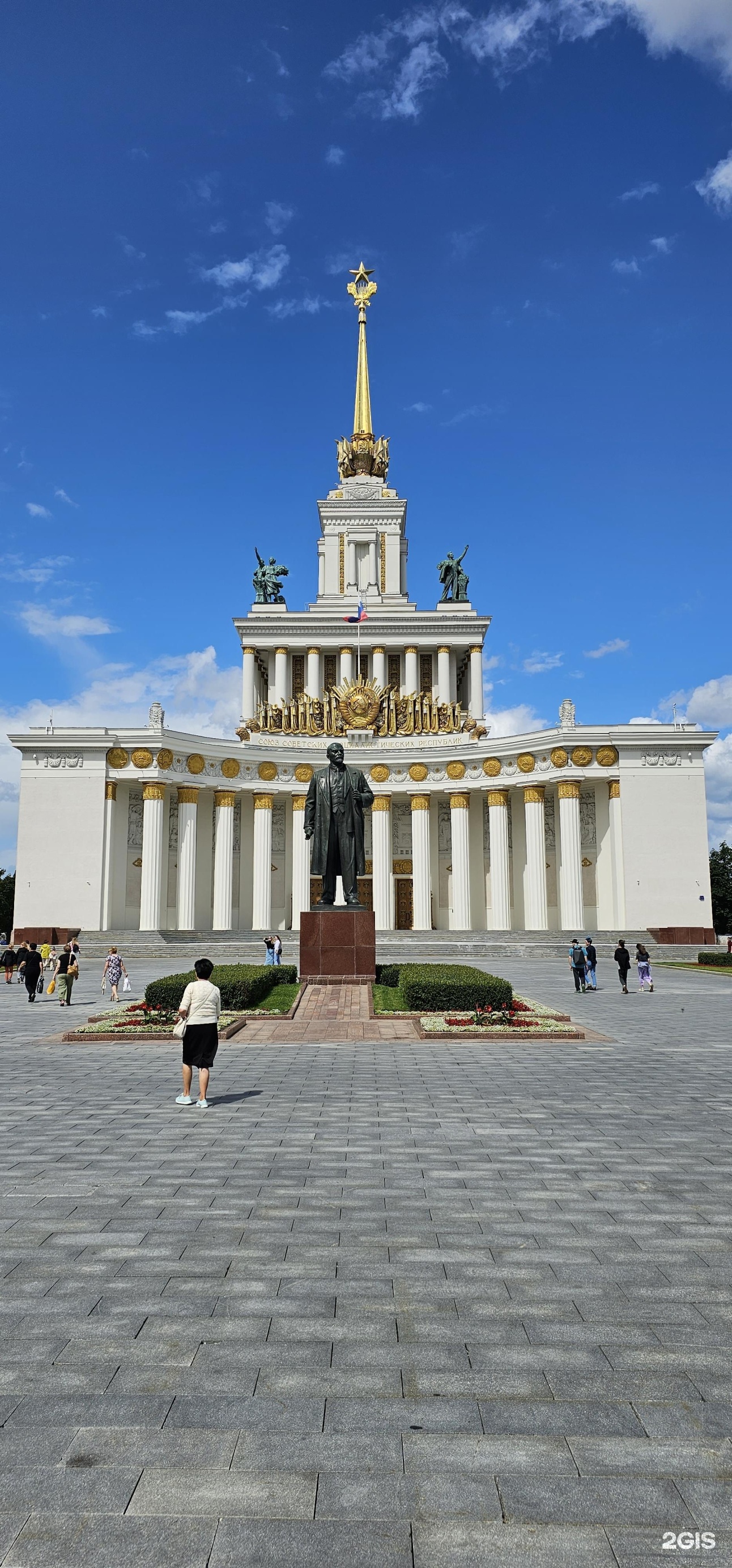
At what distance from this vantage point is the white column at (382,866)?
4772 centimetres

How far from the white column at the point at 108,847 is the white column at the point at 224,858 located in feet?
17.1

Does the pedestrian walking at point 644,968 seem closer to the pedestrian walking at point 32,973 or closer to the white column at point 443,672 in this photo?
the pedestrian walking at point 32,973

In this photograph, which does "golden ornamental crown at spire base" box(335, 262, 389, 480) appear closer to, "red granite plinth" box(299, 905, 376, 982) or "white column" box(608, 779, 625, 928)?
"white column" box(608, 779, 625, 928)

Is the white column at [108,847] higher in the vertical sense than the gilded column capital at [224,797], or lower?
lower

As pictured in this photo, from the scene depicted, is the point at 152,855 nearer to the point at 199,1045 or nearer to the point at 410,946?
the point at 410,946

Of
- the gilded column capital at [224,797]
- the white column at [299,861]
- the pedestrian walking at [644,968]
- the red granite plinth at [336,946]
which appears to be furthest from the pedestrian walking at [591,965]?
the gilded column capital at [224,797]

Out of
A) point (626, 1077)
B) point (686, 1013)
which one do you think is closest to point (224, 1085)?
point (626, 1077)

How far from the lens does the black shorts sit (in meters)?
8.98

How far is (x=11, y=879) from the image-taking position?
75000 mm

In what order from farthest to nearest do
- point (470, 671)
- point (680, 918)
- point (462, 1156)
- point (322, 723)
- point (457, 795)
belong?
point (470, 671) → point (322, 723) → point (457, 795) → point (680, 918) → point (462, 1156)

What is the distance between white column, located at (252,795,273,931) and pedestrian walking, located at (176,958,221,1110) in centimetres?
3823

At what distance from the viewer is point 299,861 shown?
1892 inches

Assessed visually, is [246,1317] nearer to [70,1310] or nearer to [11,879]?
[70,1310]

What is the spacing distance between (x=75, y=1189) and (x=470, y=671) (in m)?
54.7
